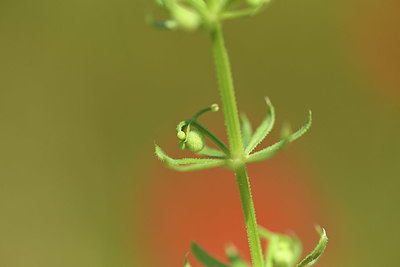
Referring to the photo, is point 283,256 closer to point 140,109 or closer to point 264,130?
point 264,130

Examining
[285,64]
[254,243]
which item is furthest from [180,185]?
[254,243]

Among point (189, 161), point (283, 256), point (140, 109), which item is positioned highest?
point (140, 109)

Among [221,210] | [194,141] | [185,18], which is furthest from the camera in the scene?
[221,210]

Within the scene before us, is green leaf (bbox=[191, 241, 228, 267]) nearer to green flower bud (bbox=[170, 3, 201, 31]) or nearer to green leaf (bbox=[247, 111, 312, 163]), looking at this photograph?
green leaf (bbox=[247, 111, 312, 163])

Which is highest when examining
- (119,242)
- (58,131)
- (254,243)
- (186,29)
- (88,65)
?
(88,65)

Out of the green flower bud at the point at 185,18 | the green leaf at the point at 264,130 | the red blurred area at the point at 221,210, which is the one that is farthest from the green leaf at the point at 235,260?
the red blurred area at the point at 221,210

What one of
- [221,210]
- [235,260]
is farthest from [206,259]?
[221,210]

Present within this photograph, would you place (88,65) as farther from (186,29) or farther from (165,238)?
(186,29)
